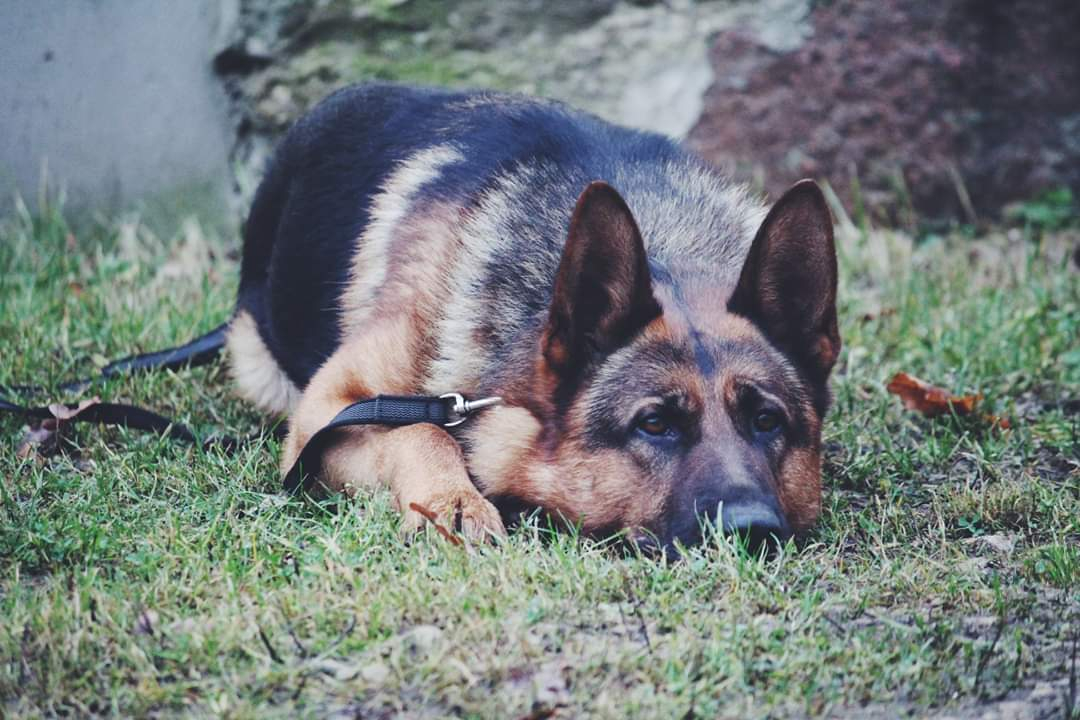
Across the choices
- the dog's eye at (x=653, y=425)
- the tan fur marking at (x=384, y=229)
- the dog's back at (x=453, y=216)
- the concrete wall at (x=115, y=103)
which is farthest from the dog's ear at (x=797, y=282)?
the concrete wall at (x=115, y=103)

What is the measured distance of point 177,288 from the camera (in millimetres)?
5348

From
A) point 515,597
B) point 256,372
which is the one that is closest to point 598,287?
point 515,597

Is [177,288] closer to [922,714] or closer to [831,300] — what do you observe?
[831,300]

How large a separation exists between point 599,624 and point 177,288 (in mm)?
3487

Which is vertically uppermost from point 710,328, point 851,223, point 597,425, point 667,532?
point 710,328

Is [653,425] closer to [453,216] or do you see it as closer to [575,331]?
[575,331]

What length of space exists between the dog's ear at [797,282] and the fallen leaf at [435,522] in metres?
1.01

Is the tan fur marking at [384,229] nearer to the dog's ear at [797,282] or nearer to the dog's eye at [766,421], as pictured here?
the dog's ear at [797,282]

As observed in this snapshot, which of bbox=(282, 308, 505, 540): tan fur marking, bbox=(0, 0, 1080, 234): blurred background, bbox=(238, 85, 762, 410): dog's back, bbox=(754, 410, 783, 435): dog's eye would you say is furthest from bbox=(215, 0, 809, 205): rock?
bbox=(754, 410, 783, 435): dog's eye

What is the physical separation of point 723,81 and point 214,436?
4099mm

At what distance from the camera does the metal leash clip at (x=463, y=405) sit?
10.5 ft

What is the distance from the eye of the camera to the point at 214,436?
12.2ft

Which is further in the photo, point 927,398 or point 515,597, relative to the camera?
point 927,398

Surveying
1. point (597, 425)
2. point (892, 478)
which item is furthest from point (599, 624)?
point (892, 478)
